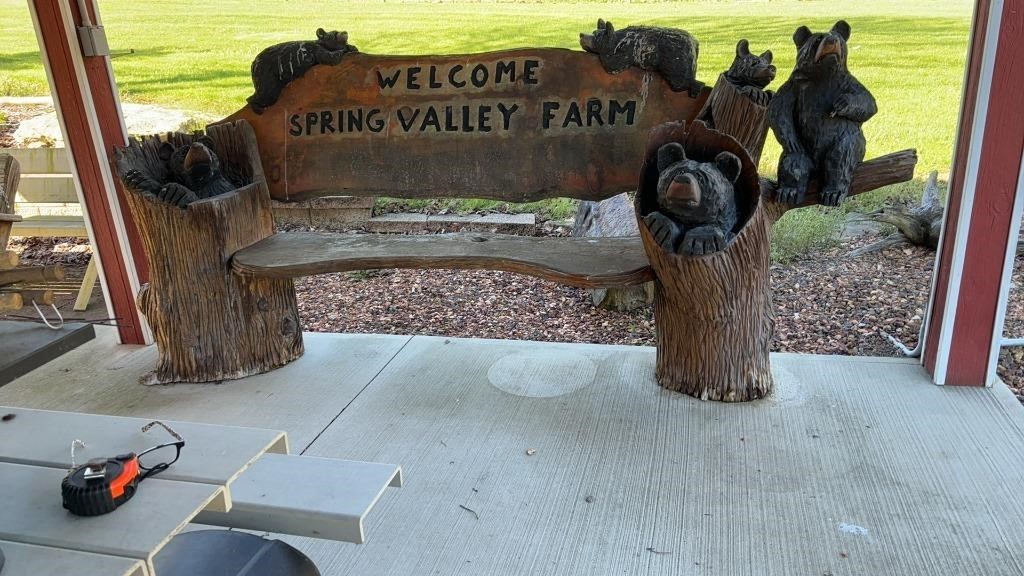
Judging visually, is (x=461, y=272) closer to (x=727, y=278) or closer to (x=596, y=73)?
(x=596, y=73)

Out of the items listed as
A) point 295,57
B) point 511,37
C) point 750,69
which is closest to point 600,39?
point 750,69

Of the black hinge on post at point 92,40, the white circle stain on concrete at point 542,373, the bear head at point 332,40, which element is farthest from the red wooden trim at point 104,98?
A: the white circle stain on concrete at point 542,373

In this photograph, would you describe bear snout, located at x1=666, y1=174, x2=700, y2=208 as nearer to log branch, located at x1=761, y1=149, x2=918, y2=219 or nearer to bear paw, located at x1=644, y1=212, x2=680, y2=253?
bear paw, located at x1=644, y1=212, x2=680, y2=253

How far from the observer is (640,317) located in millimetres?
3854

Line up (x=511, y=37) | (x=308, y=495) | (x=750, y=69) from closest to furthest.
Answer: (x=308, y=495) → (x=750, y=69) → (x=511, y=37)

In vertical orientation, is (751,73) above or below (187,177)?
above

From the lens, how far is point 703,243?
2.42m

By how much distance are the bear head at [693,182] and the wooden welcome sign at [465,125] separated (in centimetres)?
37

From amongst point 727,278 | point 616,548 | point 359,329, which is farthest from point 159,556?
point 359,329

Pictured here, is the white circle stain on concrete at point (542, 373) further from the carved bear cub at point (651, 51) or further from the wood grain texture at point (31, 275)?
the wood grain texture at point (31, 275)

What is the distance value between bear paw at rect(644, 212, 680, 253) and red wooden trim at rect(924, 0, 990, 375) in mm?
1108

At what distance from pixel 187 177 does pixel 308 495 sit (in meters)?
2.01

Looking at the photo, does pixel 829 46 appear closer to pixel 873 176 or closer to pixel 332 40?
pixel 873 176

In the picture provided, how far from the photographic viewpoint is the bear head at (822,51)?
230cm
